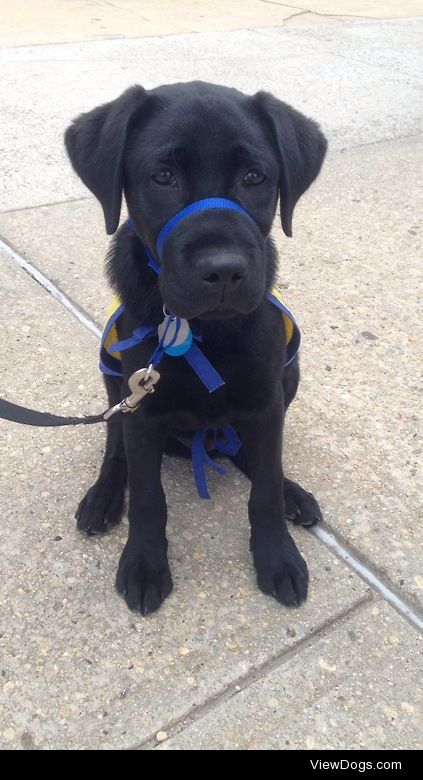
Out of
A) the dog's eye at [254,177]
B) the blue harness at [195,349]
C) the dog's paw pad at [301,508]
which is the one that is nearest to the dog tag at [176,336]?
the blue harness at [195,349]

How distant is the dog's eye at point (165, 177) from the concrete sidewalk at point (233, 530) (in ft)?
3.63

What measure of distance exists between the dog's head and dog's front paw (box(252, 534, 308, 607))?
783mm

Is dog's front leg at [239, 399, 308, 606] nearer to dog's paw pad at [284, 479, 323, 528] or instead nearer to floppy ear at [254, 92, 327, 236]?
dog's paw pad at [284, 479, 323, 528]

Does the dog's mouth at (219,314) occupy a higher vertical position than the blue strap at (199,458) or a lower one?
higher

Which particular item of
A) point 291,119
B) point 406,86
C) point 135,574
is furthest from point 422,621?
point 406,86

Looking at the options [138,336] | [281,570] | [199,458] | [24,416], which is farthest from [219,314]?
[281,570]

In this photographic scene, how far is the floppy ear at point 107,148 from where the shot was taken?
2.19 m

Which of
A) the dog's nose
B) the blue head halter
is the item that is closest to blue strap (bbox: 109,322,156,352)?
the blue head halter

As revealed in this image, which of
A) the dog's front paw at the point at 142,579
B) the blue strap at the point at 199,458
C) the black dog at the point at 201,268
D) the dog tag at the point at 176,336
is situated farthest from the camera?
the blue strap at the point at 199,458

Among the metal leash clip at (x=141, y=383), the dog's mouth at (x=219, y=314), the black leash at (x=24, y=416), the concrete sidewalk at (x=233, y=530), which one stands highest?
the dog's mouth at (x=219, y=314)

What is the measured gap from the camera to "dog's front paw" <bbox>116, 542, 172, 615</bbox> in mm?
2256

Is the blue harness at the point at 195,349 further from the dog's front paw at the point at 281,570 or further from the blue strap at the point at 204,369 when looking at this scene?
the dog's front paw at the point at 281,570

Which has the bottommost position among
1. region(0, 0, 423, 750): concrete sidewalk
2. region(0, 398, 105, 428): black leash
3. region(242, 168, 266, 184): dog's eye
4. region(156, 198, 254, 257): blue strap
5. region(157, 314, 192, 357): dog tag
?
region(0, 0, 423, 750): concrete sidewalk

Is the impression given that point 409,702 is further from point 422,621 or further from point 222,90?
point 222,90
